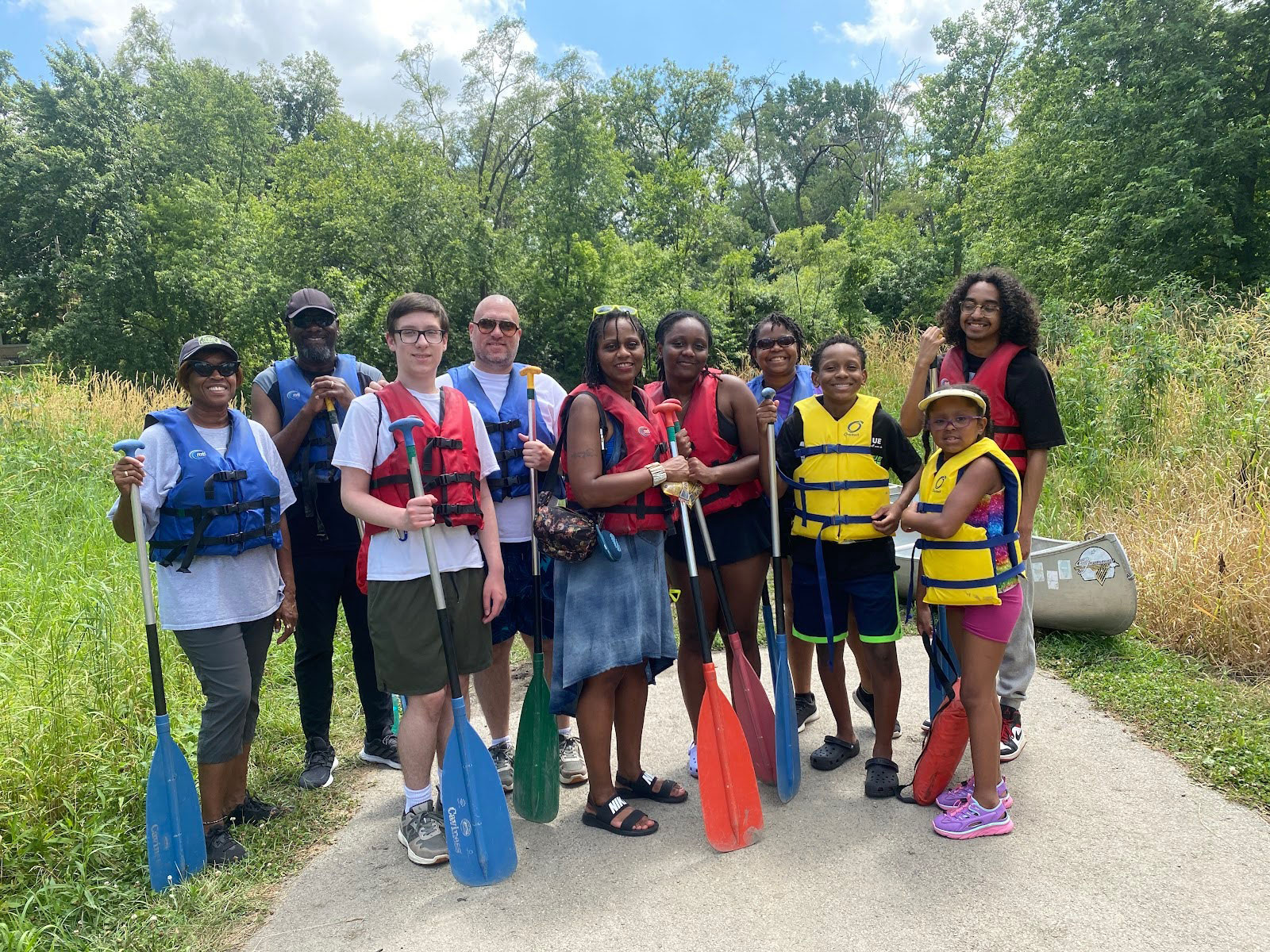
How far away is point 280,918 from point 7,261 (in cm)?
3107

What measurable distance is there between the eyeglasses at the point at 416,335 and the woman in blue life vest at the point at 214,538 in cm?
65

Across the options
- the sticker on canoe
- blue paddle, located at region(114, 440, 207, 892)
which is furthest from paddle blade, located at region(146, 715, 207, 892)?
the sticker on canoe

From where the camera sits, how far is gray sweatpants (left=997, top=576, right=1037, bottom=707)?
3.57 m

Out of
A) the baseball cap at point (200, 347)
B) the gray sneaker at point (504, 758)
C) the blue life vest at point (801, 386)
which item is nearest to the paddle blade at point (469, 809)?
the gray sneaker at point (504, 758)

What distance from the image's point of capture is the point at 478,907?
109 inches

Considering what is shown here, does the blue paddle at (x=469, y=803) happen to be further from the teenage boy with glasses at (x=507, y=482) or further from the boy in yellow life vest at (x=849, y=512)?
the boy in yellow life vest at (x=849, y=512)

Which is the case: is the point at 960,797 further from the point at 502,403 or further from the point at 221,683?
the point at 221,683

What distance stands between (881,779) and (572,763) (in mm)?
1426

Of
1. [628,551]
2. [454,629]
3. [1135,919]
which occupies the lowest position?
[1135,919]

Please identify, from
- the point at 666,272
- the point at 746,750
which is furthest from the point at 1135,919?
A: the point at 666,272

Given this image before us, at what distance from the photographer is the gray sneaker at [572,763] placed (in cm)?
373

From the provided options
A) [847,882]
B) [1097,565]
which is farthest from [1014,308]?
[847,882]

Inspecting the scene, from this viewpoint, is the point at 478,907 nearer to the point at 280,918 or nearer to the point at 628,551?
the point at 280,918

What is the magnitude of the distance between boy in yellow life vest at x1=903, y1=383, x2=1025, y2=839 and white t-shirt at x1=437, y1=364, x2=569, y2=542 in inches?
64.1
